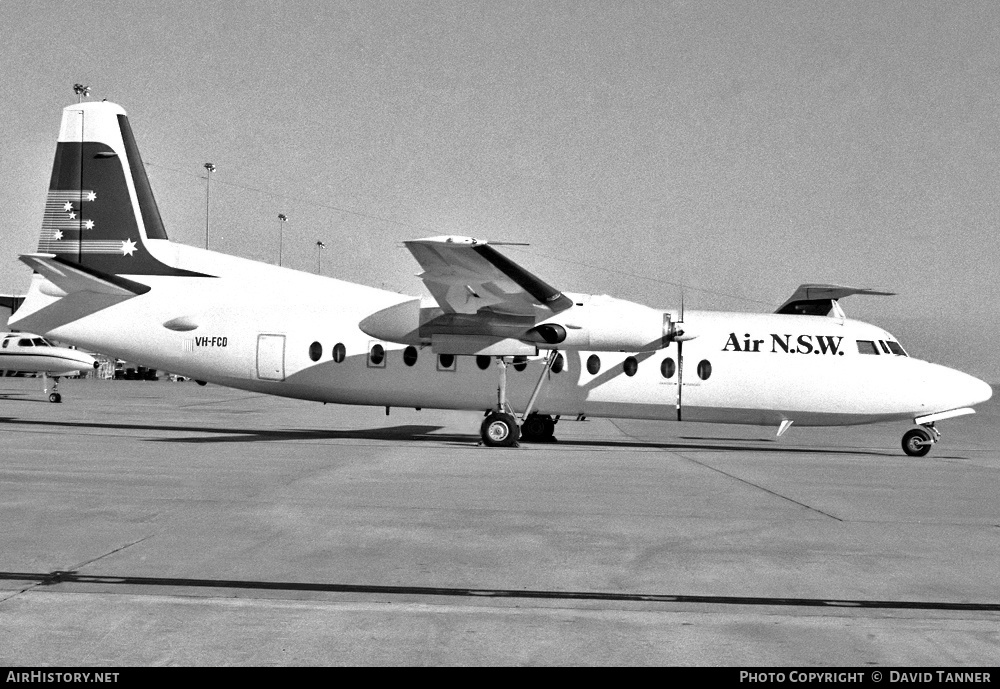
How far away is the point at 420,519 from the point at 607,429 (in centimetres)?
2143

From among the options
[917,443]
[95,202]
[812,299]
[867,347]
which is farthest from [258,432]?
[812,299]

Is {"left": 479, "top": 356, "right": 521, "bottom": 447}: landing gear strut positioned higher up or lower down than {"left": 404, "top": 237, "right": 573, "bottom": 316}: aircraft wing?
lower down

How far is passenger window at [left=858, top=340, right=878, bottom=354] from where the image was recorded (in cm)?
2095

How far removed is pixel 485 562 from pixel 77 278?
1673 centimetres

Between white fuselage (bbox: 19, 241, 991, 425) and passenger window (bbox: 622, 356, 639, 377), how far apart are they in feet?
0.24

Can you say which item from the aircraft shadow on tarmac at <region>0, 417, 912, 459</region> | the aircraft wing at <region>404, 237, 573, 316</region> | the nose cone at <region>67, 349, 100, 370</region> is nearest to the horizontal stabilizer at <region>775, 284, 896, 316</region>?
the aircraft shadow on tarmac at <region>0, 417, 912, 459</region>

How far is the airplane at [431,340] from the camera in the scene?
19.9 metres

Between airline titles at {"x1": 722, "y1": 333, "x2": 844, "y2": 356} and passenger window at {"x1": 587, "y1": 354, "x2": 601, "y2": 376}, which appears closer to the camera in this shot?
airline titles at {"x1": 722, "y1": 333, "x2": 844, "y2": 356}

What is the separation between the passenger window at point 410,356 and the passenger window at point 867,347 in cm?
1022

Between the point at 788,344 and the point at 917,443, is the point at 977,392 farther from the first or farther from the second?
the point at 788,344

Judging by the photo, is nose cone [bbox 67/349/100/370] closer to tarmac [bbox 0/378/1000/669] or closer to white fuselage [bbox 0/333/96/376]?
white fuselage [bbox 0/333/96/376]

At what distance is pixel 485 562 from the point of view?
24.3ft

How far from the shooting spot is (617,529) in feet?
29.9

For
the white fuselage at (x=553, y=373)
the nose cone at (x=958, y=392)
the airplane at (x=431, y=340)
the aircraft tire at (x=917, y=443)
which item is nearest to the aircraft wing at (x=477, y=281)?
the airplane at (x=431, y=340)
